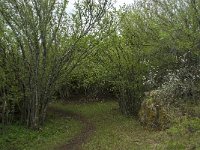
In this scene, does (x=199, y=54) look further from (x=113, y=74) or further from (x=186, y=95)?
(x=113, y=74)

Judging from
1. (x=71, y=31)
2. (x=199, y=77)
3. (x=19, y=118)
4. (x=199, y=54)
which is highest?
(x=71, y=31)

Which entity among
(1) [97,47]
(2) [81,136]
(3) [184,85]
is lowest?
(2) [81,136]

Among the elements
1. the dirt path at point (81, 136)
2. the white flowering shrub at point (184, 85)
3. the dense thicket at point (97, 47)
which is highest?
the dense thicket at point (97, 47)

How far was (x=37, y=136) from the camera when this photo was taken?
20.2 m

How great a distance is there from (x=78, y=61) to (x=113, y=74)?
4.35 m

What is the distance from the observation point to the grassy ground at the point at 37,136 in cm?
1802

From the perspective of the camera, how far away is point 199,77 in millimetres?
17859

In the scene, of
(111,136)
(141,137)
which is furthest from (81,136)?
(141,137)

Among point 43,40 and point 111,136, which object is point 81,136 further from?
point 43,40

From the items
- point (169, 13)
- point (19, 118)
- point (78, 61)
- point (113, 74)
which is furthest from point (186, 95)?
point (19, 118)

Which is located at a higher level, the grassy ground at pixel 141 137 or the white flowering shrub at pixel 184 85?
the white flowering shrub at pixel 184 85

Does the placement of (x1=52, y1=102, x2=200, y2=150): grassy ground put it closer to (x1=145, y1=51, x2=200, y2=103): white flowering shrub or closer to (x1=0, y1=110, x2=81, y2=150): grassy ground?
(x1=0, y1=110, x2=81, y2=150): grassy ground

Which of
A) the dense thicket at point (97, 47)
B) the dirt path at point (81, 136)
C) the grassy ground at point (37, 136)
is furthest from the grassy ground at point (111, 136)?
the dense thicket at point (97, 47)

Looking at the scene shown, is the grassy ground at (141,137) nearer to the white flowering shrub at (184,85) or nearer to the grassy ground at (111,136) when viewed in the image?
the grassy ground at (111,136)
